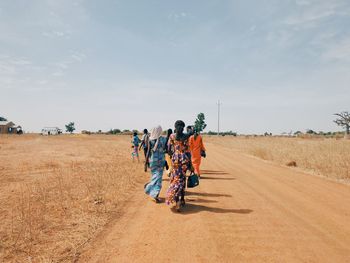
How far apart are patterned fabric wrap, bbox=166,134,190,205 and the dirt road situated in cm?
43

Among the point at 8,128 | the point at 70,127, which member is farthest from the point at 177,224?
the point at 70,127

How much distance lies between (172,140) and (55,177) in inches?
300

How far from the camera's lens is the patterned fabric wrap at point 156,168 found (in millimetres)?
8047

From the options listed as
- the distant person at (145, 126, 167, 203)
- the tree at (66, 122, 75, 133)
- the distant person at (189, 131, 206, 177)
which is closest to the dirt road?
the distant person at (145, 126, 167, 203)

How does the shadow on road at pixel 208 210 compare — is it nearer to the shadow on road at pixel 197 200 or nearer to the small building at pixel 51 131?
the shadow on road at pixel 197 200

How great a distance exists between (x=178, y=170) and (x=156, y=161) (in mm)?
951

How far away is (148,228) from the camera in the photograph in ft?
19.2

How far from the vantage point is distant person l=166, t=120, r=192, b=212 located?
7.24 meters

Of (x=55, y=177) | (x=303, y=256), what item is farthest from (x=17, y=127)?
(x=303, y=256)

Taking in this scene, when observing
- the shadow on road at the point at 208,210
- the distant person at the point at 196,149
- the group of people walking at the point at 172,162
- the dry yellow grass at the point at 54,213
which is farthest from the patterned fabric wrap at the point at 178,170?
the distant person at the point at 196,149

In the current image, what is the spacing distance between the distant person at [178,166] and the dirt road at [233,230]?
14.7 inches

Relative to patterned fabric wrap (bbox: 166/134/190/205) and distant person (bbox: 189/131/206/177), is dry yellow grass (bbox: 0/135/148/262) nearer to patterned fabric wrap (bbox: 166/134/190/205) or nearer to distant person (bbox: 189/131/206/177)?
patterned fabric wrap (bbox: 166/134/190/205)

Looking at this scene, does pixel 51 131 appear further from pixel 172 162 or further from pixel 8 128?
pixel 172 162

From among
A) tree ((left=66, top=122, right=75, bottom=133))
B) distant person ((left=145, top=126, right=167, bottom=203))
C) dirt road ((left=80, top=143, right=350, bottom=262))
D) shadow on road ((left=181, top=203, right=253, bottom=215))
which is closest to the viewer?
dirt road ((left=80, top=143, right=350, bottom=262))
